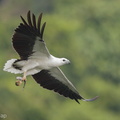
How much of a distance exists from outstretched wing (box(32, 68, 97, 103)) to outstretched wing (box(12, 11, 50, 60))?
121 centimetres

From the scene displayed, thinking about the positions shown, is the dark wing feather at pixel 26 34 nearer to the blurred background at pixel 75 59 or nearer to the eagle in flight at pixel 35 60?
the eagle in flight at pixel 35 60

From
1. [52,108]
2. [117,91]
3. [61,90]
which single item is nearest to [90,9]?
[117,91]

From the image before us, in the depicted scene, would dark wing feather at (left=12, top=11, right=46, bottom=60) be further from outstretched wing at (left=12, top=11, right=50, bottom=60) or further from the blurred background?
the blurred background

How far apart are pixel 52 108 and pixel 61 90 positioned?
21188mm

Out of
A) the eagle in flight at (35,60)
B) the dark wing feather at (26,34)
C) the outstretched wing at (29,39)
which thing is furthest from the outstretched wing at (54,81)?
the dark wing feather at (26,34)

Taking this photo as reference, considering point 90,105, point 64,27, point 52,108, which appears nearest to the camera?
point 52,108

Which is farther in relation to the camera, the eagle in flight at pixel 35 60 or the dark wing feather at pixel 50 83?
the dark wing feather at pixel 50 83

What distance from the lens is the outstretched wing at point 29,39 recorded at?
1850 centimetres

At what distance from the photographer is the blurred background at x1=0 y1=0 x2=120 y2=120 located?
39.0m

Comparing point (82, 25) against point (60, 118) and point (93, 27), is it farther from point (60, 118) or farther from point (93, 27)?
point (60, 118)

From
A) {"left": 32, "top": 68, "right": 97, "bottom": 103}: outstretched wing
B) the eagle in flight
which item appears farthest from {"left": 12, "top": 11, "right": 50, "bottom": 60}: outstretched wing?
{"left": 32, "top": 68, "right": 97, "bottom": 103}: outstretched wing

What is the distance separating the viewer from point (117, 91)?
1807 inches

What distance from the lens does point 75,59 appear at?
51250 mm

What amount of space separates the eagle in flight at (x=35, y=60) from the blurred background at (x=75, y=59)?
1053 centimetres
